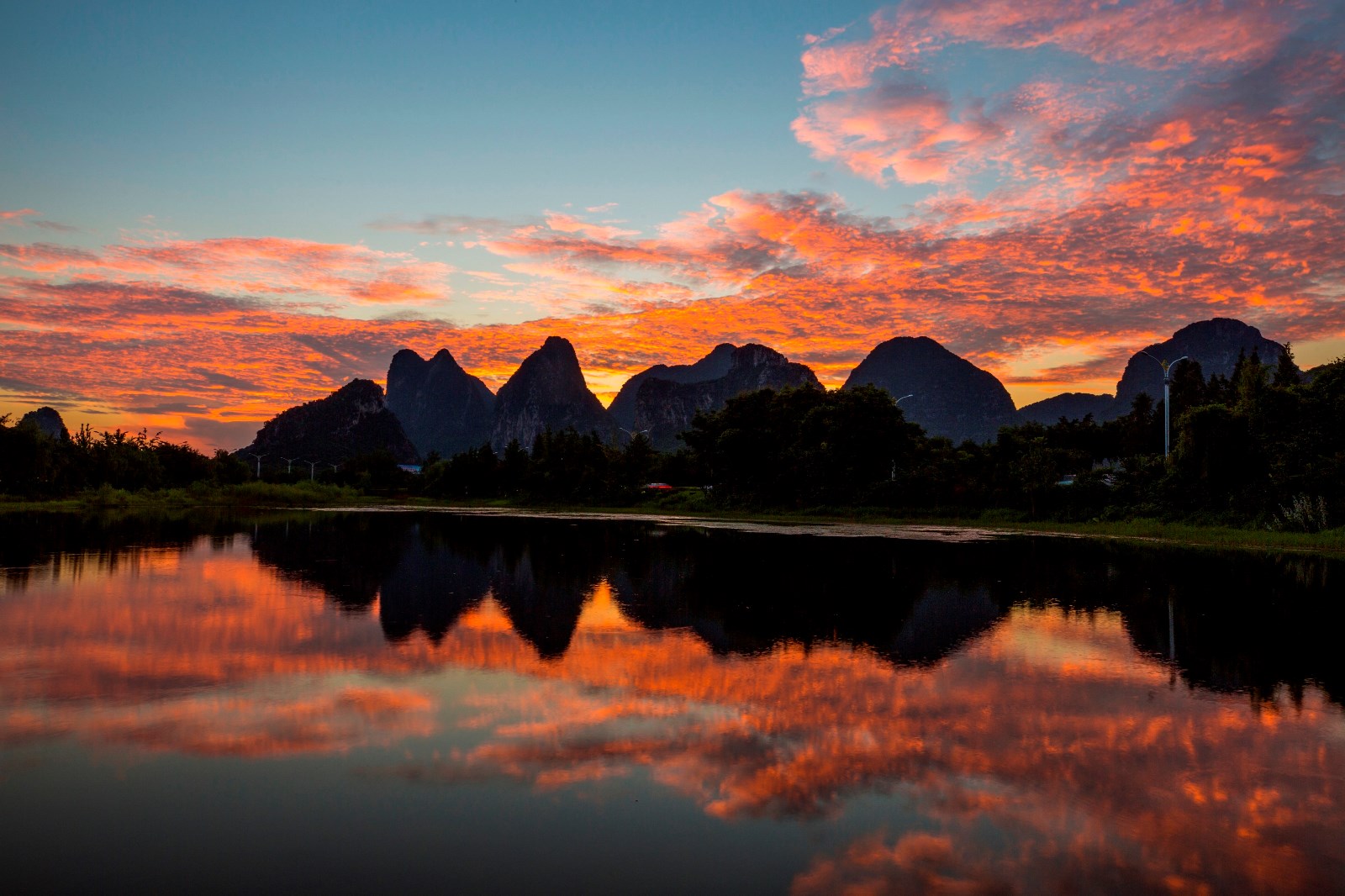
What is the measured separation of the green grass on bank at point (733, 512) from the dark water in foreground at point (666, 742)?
19.2 metres

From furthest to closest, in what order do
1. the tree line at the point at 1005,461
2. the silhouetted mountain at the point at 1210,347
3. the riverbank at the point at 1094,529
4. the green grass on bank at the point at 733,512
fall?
the silhouetted mountain at the point at 1210,347, the tree line at the point at 1005,461, the green grass on bank at the point at 733,512, the riverbank at the point at 1094,529

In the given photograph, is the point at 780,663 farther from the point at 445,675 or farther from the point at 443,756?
the point at 443,756

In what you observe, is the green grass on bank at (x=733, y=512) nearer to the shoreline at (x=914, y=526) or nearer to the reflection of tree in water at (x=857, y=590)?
the shoreline at (x=914, y=526)

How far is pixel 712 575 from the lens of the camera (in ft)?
72.0

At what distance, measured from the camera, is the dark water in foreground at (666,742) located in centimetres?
538

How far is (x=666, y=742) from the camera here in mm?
7887

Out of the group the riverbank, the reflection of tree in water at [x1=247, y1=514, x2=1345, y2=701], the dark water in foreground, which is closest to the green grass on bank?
the riverbank

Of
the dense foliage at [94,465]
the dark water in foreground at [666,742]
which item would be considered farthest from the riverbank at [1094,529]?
the dense foliage at [94,465]

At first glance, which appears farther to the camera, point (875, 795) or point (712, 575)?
point (712, 575)

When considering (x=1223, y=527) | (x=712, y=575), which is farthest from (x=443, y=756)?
(x=1223, y=527)

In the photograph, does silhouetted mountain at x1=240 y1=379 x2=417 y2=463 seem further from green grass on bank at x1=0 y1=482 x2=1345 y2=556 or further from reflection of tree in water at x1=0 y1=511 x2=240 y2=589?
reflection of tree in water at x1=0 y1=511 x2=240 y2=589

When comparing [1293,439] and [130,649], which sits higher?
[1293,439]

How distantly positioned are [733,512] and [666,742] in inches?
2481

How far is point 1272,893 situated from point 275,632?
1278 cm
